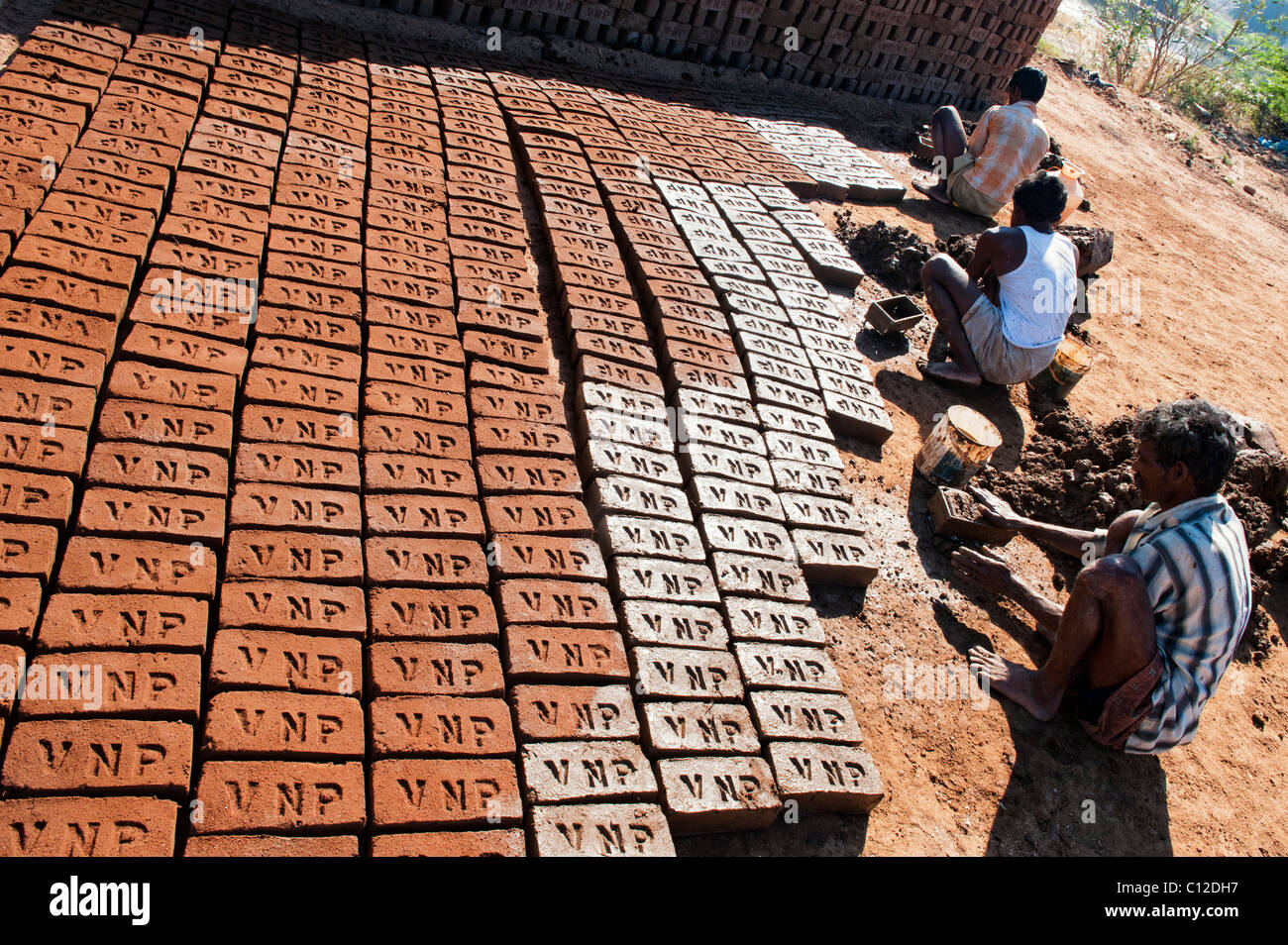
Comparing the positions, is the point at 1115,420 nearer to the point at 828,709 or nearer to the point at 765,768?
the point at 828,709

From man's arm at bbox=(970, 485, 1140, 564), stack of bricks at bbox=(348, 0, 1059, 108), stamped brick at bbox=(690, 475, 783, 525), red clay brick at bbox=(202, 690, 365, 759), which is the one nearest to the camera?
red clay brick at bbox=(202, 690, 365, 759)

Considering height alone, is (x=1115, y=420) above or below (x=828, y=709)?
above

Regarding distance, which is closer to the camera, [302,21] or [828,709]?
[828,709]

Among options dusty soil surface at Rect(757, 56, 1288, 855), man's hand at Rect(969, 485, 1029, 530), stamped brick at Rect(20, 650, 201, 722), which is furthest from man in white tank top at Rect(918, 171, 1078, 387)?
stamped brick at Rect(20, 650, 201, 722)

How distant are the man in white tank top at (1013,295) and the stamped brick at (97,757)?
5.82 metres

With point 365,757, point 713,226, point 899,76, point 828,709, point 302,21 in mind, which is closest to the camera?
point 365,757

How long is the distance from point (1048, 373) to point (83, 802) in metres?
7.10

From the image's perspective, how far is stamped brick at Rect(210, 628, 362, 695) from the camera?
3.19 m

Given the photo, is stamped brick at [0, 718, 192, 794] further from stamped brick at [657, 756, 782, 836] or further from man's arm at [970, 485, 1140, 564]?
man's arm at [970, 485, 1140, 564]

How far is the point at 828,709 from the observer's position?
4.02 meters

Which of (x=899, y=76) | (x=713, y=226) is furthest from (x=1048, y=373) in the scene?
(x=899, y=76)

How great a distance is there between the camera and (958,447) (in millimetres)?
5496

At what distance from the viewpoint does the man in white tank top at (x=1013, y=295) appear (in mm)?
6438
